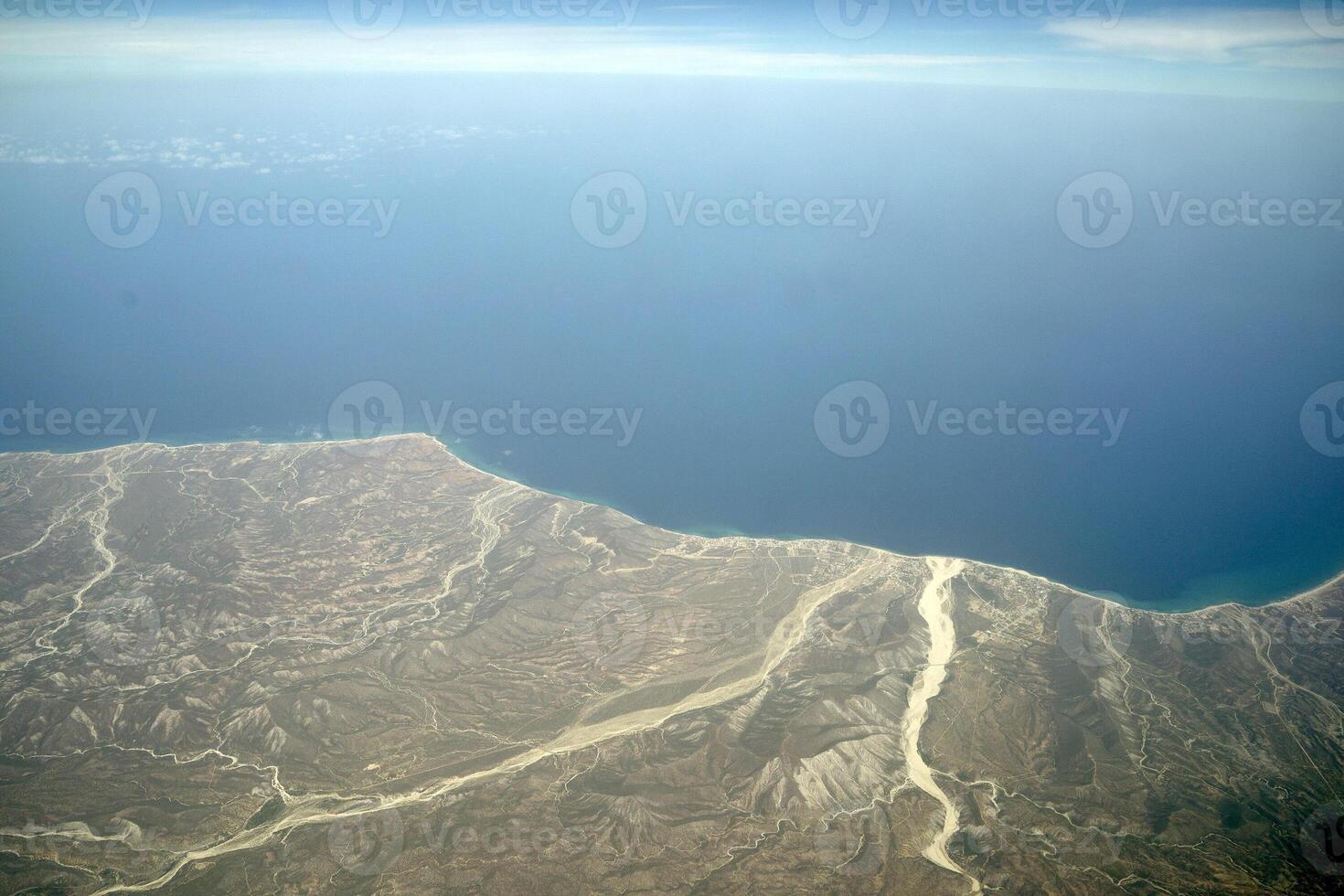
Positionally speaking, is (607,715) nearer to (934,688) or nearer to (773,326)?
(934,688)

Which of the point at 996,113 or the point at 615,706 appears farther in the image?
the point at 996,113

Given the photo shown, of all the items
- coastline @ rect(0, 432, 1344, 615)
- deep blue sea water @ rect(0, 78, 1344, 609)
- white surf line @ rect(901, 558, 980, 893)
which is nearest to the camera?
white surf line @ rect(901, 558, 980, 893)

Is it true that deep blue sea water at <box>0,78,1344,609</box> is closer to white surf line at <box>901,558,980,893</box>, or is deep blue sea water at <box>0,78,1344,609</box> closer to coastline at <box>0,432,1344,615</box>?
coastline at <box>0,432,1344,615</box>

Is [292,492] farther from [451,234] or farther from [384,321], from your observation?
[451,234]

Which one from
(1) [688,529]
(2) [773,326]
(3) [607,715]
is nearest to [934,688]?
(3) [607,715]

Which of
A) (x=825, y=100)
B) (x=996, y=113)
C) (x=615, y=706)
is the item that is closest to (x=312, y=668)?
(x=615, y=706)

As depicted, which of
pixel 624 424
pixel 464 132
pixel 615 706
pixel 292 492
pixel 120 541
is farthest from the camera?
pixel 464 132

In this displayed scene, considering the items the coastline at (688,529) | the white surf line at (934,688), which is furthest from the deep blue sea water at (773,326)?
the white surf line at (934,688)

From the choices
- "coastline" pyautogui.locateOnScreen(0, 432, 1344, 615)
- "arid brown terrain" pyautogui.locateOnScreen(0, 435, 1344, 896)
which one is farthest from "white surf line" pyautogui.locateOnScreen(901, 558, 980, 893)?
"coastline" pyautogui.locateOnScreen(0, 432, 1344, 615)
